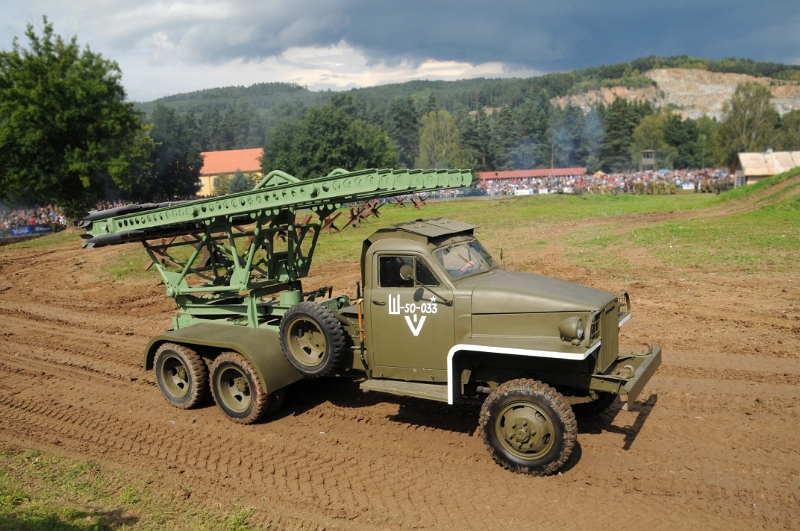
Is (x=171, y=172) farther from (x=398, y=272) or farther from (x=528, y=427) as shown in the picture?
(x=528, y=427)

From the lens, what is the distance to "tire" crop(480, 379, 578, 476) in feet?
21.4

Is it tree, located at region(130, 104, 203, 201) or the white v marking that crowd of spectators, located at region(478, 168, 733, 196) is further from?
the white v marking

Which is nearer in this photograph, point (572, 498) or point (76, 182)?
point (572, 498)

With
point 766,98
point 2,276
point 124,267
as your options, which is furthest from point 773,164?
point 2,276

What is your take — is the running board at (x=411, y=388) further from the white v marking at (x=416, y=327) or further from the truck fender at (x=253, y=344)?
the truck fender at (x=253, y=344)

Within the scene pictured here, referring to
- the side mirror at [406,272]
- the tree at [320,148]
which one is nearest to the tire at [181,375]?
the side mirror at [406,272]

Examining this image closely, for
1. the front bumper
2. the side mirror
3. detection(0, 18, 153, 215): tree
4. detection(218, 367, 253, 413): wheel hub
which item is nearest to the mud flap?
the front bumper

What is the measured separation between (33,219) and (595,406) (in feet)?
150

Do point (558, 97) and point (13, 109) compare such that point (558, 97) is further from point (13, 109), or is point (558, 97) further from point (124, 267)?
point (124, 267)

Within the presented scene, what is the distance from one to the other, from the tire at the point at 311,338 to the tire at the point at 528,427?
1.93m

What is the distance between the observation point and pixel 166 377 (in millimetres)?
9461

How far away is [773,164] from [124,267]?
48.2 meters

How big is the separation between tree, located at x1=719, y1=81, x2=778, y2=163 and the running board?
85.9 meters

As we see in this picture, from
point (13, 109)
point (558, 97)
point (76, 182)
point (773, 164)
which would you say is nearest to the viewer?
point (13, 109)
